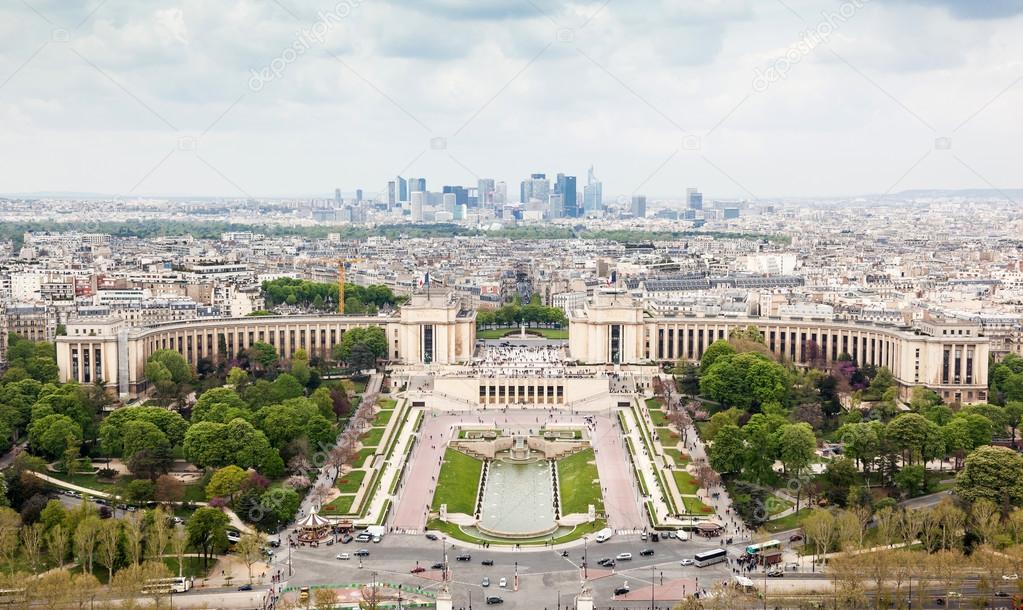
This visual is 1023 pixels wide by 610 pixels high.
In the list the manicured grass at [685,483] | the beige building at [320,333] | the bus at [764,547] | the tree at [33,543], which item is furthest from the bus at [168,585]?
the beige building at [320,333]

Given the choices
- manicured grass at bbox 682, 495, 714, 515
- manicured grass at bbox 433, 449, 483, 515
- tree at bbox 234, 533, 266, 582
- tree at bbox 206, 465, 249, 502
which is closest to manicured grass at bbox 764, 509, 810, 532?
manicured grass at bbox 682, 495, 714, 515

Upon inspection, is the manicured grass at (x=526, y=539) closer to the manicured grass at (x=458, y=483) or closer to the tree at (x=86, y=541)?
the manicured grass at (x=458, y=483)

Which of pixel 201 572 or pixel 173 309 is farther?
pixel 173 309

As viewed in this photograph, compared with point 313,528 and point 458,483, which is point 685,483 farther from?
point 313,528

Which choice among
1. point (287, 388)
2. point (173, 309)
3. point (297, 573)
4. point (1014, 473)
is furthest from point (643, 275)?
point (297, 573)

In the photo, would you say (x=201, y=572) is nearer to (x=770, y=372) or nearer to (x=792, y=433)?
(x=792, y=433)

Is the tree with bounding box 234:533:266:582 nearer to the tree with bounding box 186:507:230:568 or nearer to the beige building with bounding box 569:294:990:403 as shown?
the tree with bounding box 186:507:230:568
